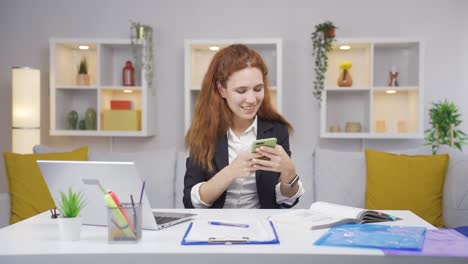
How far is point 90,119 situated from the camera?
15.1 ft

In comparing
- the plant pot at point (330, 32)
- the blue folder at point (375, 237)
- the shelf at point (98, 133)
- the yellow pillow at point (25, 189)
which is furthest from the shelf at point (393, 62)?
the blue folder at point (375, 237)

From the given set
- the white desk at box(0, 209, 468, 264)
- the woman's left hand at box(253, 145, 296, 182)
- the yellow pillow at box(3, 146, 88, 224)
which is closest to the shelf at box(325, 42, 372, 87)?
the yellow pillow at box(3, 146, 88, 224)

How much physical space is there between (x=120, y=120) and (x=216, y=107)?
2.38m

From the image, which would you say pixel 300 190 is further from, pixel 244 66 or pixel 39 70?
pixel 39 70

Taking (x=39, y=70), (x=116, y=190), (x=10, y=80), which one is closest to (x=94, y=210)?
(x=116, y=190)

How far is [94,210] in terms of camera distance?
164cm

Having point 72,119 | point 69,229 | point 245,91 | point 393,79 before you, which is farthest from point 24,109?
point 69,229

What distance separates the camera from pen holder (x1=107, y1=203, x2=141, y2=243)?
53.9 inches

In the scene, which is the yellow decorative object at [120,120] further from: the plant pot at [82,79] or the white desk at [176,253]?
the white desk at [176,253]

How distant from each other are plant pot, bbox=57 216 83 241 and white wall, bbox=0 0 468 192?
3428 mm

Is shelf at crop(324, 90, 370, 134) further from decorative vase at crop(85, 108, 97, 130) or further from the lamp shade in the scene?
the lamp shade

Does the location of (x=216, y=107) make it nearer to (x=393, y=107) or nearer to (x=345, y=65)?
(x=345, y=65)

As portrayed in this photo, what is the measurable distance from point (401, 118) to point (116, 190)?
361cm

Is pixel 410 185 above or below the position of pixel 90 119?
below
